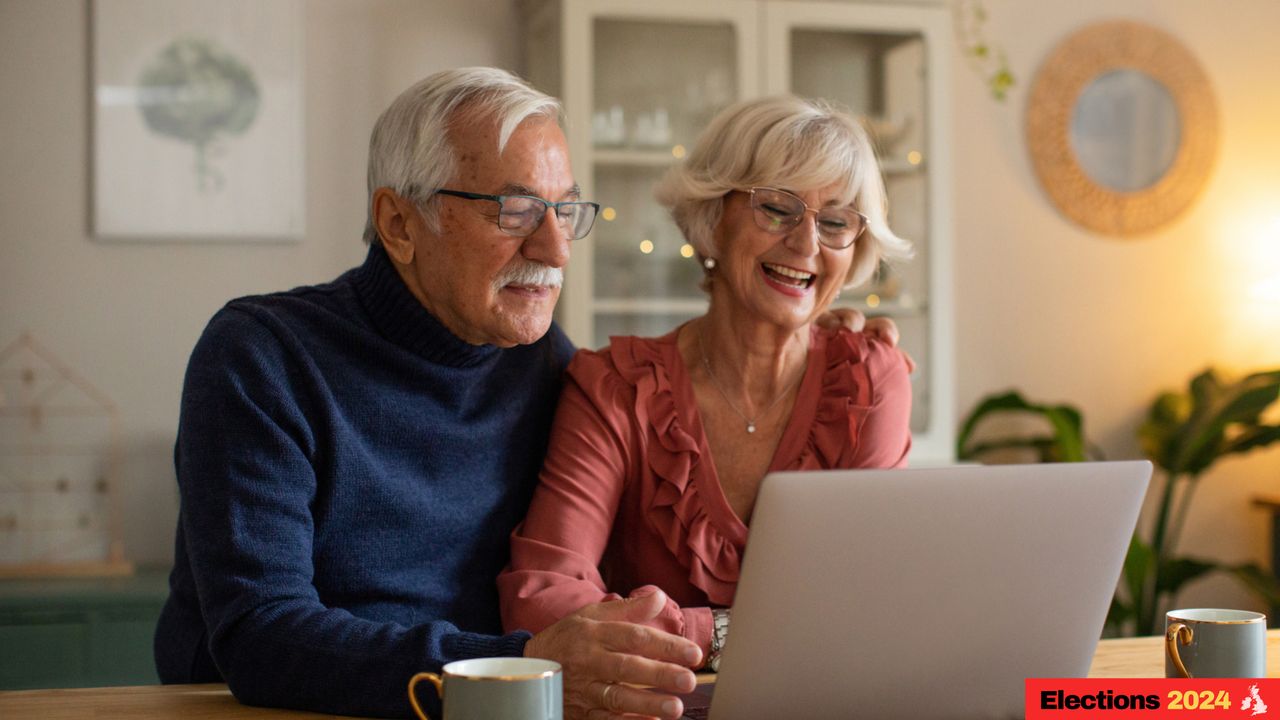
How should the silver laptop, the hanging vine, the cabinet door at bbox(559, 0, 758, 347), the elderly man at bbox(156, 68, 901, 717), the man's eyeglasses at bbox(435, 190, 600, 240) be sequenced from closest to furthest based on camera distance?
1. the silver laptop
2. the elderly man at bbox(156, 68, 901, 717)
3. the man's eyeglasses at bbox(435, 190, 600, 240)
4. the cabinet door at bbox(559, 0, 758, 347)
5. the hanging vine

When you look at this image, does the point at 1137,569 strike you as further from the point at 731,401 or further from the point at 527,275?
the point at 527,275

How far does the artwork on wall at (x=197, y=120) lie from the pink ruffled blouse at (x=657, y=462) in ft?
6.36

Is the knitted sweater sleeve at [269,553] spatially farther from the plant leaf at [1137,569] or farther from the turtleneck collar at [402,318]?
the plant leaf at [1137,569]

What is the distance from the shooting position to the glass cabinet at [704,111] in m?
3.23

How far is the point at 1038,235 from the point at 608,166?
Answer: 1515 millimetres

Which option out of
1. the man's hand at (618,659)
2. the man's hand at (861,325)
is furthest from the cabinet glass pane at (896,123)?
the man's hand at (618,659)

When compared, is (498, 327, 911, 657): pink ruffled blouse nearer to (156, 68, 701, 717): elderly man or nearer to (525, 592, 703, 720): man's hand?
(156, 68, 701, 717): elderly man

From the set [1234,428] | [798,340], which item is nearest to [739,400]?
[798,340]

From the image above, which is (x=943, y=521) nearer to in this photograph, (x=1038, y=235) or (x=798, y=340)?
(x=798, y=340)

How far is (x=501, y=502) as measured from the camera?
166cm

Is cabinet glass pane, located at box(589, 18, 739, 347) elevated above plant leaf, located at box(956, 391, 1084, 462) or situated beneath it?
elevated above

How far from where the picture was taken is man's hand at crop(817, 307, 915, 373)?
186 centimetres

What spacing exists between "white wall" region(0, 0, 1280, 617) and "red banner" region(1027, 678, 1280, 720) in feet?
8.73

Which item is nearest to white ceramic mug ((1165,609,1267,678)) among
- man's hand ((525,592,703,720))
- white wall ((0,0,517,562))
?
man's hand ((525,592,703,720))
